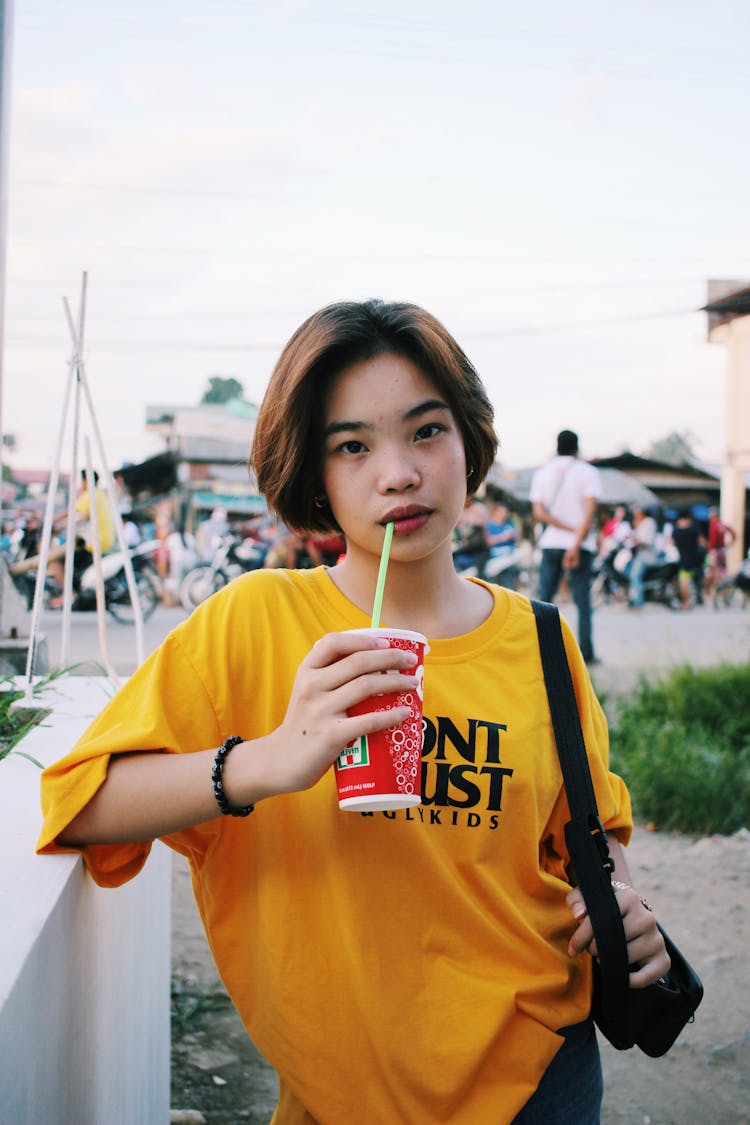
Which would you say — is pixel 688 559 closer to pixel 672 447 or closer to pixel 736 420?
pixel 736 420

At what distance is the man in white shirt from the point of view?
760 cm

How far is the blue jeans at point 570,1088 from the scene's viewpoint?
1.40 m

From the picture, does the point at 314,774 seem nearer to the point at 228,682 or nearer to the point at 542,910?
the point at 228,682

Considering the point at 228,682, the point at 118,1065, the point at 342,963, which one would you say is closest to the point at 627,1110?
the point at 118,1065

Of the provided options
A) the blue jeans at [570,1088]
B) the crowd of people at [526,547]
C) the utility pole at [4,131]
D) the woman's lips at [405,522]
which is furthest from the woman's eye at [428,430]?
the crowd of people at [526,547]

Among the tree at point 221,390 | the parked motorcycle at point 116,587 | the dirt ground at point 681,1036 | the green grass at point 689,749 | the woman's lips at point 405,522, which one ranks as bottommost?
the dirt ground at point 681,1036

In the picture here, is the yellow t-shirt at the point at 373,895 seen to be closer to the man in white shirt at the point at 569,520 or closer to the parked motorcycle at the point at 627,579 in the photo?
the man in white shirt at the point at 569,520

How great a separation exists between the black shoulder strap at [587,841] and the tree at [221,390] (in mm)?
81742

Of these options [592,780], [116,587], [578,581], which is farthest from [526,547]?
[592,780]

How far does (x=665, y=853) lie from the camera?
4.58 meters

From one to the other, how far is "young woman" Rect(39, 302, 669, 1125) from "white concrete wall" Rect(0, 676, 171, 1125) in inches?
3.6

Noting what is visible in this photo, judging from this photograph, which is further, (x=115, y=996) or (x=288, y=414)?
(x=115, y=996)

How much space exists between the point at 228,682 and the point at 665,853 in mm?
3762

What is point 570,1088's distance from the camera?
144 cm
